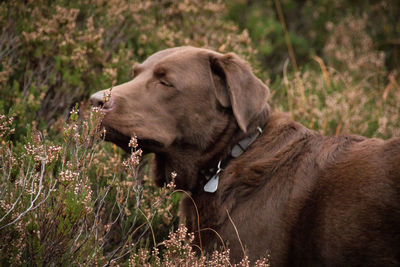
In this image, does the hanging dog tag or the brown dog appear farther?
the hanging dog tag

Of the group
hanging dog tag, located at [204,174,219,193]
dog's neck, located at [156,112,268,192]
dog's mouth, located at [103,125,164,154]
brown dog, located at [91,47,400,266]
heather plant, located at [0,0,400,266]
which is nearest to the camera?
heather plant, located at [0,0,400,266]

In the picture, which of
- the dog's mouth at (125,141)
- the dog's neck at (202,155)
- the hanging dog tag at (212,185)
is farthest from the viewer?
the dog's neck at (202,155)

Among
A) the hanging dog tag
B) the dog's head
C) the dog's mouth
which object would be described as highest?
the dog's head

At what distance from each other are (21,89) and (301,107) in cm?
317

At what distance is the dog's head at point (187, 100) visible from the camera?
9.87 feet

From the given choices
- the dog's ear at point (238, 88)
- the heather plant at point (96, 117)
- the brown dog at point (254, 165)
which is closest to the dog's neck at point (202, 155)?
the brown dog at point (254, 165)

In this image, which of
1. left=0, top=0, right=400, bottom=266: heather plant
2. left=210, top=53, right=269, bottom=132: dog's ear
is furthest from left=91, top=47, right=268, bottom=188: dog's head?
left=0, top=0, right=400, bottom=266: heather plant

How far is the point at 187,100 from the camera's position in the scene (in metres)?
3.17

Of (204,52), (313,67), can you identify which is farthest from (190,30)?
(313,67)

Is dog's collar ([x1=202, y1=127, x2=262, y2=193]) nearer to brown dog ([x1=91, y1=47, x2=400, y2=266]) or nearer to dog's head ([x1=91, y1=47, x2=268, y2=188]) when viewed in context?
brown dog ([x1=91, y1=47, x2=400, y2=266])

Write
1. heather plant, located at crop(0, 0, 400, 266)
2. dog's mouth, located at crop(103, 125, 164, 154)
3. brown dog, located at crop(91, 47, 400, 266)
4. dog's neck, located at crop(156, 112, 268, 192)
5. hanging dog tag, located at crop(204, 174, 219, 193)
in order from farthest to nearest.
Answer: dog's neck, located at crop(156, 112, 268, 192), hanging dog tag, located at crop(204, 174, 219, 193), dog's mouth, located at crop(103, 125, 164, 154), brown dog, located at crop(91, 47, 400, 266), heather plant, located at crop(0, 0, 400, 266)

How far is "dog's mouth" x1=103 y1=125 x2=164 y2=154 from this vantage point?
2932mm

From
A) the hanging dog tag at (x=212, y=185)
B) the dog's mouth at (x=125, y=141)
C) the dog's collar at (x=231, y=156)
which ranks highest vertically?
the dog's mouth at (x=125, y=141)

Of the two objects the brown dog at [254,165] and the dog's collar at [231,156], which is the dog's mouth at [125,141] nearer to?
the brown dog at [254,165]
